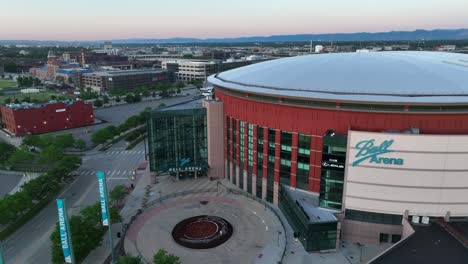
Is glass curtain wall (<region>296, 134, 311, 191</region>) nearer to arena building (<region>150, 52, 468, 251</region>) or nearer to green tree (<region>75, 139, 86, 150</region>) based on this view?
arena building (<region>150, 52, 468, 251</region>)

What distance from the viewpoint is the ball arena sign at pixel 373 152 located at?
144 ft

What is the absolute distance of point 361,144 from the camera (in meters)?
44.8

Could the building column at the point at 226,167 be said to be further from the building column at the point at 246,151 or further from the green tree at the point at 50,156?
the green tree at the point at 50,156

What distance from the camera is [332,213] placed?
159ft

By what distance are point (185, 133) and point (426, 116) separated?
139 ft

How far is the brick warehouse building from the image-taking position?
104 metres

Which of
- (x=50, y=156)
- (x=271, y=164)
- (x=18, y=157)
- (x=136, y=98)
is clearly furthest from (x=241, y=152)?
(x=136, y=98)

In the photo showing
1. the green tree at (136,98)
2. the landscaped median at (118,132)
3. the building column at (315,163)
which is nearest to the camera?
the building column at (315,163)

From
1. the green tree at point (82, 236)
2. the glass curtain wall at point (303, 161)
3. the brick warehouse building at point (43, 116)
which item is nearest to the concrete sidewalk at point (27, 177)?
the green tree at point (82, 236)

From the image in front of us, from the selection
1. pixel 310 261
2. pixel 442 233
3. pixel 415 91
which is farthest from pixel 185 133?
pixel 442 233

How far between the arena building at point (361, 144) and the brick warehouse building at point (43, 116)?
74.5 meters

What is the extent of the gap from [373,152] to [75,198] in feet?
166

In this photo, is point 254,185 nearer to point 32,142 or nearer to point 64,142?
point 64,142

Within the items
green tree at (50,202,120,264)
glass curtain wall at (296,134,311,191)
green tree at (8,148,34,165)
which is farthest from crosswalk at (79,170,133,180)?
glass curtain wall at (296,134,311,191)
